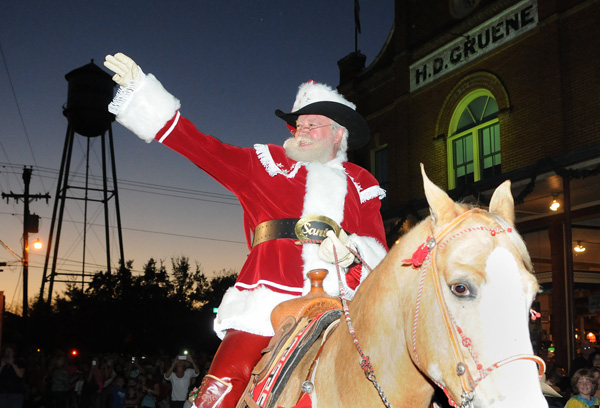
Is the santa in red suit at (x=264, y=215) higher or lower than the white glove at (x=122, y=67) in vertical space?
lower

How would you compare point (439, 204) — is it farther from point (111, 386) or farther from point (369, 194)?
point (111, 386)

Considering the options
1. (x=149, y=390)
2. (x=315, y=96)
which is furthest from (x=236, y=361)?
(x=149, y=390)

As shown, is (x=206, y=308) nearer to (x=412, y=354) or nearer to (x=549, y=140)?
(x=549, y=140)

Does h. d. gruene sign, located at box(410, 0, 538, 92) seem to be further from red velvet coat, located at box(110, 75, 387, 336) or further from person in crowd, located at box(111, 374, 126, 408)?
red velvet coat, located at box(110, 75, 387, 336)

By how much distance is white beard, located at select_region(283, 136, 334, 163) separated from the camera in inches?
143

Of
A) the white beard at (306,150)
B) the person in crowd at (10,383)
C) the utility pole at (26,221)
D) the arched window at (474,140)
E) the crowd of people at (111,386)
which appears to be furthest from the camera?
the utility pole at (26,221)

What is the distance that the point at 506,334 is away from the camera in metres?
1.74

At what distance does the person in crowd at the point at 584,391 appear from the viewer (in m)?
7.09

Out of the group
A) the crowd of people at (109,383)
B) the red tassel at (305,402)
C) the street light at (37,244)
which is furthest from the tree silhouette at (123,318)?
the red tassel at (305,402)

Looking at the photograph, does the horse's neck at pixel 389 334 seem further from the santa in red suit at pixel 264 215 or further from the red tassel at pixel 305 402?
the santa in red suit at pixel 264 215

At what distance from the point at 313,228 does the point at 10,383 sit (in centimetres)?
1033

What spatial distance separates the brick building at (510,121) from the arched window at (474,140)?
0.03 m

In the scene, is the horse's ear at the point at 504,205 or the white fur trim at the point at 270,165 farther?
the white fur trim at the point at 270,165

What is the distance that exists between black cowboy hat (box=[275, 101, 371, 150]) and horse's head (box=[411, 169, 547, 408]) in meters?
1.75
